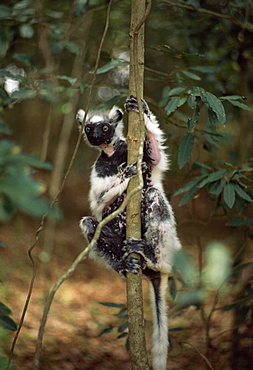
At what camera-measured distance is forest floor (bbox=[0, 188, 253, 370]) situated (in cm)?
409

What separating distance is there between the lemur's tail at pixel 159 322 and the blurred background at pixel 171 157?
205 mm

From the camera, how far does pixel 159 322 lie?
9.52 ft

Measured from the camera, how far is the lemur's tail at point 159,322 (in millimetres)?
2732

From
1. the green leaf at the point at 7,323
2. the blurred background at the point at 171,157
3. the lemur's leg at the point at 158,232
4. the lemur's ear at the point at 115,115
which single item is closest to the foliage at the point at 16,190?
the blurred background at the point at 171,157

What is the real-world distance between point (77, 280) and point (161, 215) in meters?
3.86

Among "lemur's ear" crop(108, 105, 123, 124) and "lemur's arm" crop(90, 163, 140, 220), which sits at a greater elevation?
"lemur's ear" crop(108, 105, 123, 124)

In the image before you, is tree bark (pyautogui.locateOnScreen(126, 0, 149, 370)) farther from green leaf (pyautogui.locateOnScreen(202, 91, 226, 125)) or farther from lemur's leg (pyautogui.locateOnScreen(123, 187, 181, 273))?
lemur's leg (pyautogui.locateOnScreen(123, 187, 181, 273))

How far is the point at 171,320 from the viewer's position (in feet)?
16.4

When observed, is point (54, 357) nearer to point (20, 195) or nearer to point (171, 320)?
point (171, 320)

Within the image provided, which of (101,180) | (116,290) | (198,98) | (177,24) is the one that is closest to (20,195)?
(198,98)

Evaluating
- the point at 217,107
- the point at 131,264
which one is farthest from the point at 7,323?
the point at 217,107

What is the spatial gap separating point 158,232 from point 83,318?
2.95m

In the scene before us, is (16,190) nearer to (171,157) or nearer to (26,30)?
(171,157)

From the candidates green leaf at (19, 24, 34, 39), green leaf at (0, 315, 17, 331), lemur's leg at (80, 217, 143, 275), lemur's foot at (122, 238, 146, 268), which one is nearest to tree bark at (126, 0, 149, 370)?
lemur's foot at (122, 238, 146, 268)
